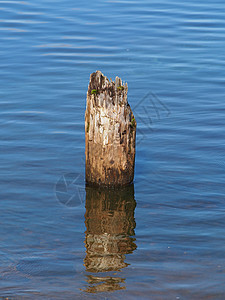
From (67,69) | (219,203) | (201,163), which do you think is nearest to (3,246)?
(219,203)

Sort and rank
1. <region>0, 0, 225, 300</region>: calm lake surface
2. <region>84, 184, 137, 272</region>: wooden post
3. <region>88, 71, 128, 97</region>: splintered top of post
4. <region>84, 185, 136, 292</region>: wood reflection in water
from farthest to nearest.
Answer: <region>88, 71, 128, 97</region>: splintered top of post → <region>84, 184, 137, 272</region>: wooden post → <region>84, 185, 136, 292</region>: wood reflection in water → <region>0, 0, 225, 300</region>: calm lake surface

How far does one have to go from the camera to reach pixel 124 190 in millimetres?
11672

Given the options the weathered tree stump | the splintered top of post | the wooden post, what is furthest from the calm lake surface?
the splintered top of post

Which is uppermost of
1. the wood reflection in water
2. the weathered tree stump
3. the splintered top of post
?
the splintered top of post

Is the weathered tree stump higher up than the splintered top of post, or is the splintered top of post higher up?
the splintered top of post

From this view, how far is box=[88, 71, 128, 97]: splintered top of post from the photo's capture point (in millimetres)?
10602

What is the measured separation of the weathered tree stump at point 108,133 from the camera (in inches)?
419

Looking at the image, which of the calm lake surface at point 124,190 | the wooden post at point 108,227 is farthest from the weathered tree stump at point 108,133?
the calm lake surface at point 124,190

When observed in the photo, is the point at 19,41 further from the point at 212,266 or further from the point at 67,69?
the point at 212,266

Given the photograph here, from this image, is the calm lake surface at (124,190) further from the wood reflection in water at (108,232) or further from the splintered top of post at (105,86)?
the splintered top of post at (105,86)

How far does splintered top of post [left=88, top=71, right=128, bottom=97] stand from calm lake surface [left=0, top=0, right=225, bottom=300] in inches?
91.8

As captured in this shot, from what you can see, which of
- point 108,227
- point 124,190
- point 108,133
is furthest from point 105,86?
point 108,227

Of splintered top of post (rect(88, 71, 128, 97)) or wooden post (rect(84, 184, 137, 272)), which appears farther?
splintered top of post (rect(88, 71, 128, 97))

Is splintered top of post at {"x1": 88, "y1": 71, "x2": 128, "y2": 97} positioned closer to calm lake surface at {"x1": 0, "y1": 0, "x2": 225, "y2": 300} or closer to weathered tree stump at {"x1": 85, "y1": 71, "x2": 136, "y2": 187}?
weathered tree stump at {"x1": 85, "y1": 71, "x2": 136, "y2": 187}
